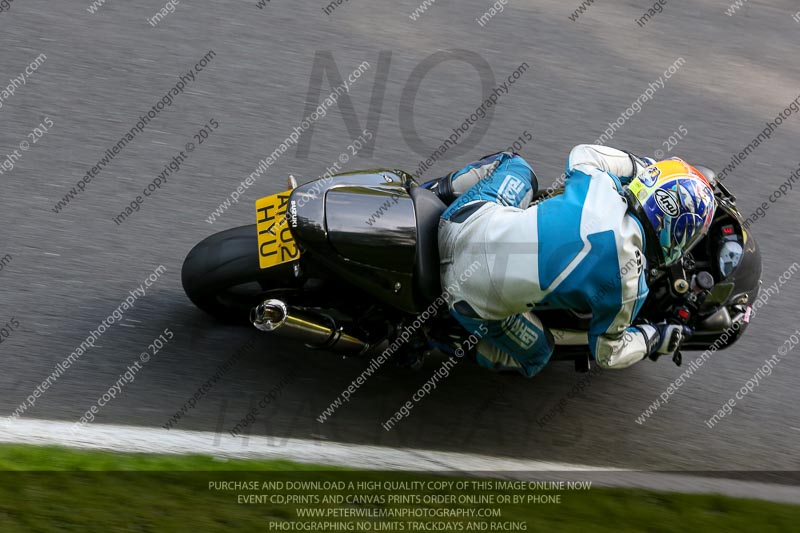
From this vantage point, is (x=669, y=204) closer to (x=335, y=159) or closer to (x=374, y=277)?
(x=374, y=277)

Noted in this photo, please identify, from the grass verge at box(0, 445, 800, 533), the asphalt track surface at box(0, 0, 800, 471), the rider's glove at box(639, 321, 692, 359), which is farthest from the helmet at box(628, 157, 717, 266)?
→ the asphalt track surface at box(0, 0, 800, 471)

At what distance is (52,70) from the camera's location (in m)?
6.14

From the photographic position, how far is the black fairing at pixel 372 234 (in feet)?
13.3

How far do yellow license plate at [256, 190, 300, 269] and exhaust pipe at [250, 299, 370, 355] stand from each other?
0.19m

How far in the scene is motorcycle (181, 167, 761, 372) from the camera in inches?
161

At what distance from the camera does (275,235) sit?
13.9 feet

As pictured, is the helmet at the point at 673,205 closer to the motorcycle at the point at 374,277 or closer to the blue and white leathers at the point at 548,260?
the blue and white leathers at the point at 548,260

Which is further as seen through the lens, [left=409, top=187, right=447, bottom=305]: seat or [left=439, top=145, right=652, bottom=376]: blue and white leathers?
[left=409, top=187, right=447, bottom=305]: seat

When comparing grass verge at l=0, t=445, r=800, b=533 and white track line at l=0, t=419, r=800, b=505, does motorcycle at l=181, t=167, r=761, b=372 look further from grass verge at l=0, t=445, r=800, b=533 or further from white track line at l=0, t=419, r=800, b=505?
grass verge at l=0, t=445, r=800, b=533

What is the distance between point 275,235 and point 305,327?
0.44m

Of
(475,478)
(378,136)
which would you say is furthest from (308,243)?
(378,136)

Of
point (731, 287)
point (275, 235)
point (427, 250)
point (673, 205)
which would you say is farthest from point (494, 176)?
point (731, 287)

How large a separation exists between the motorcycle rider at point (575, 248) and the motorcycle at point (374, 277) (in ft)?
0.52

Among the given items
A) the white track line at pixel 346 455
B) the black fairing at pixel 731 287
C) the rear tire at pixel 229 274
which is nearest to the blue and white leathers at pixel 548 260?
the black fairing at pixel 731 287
